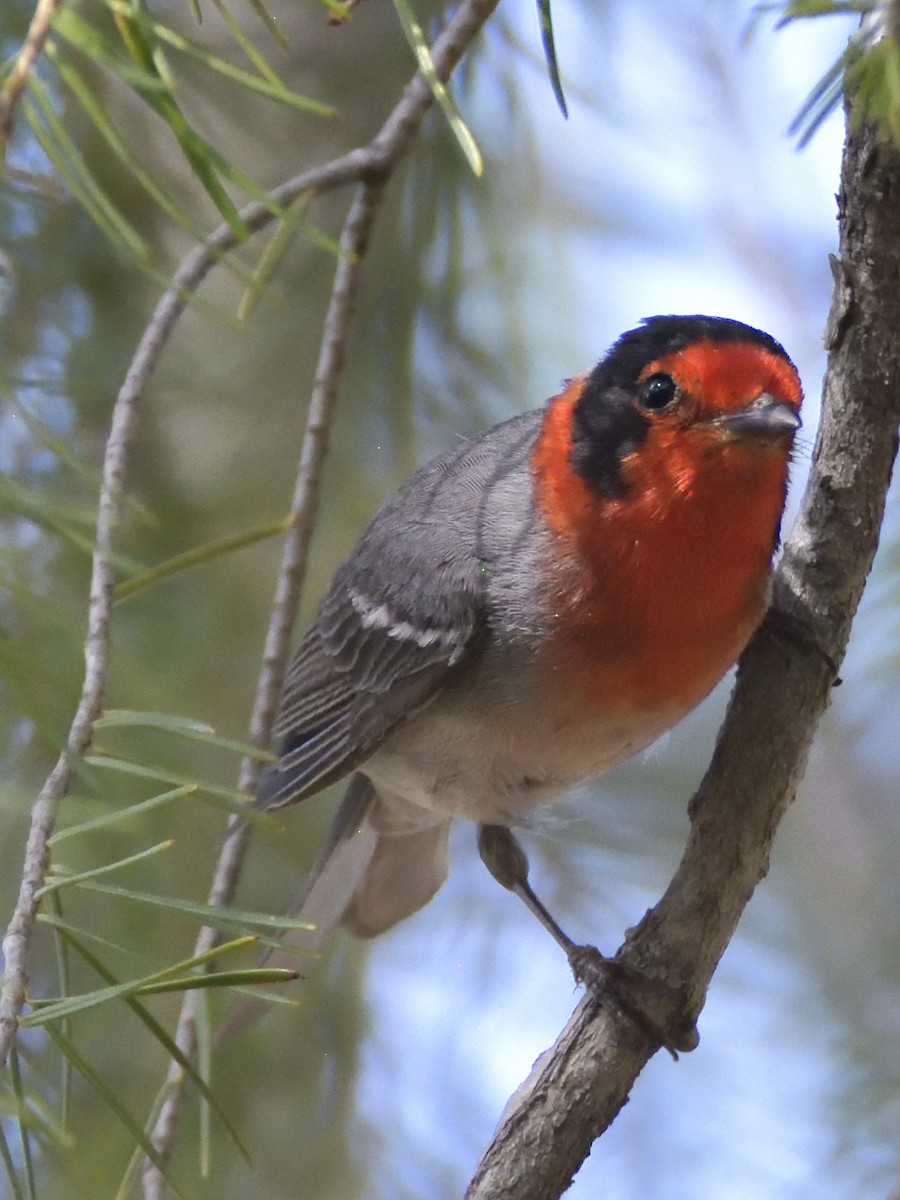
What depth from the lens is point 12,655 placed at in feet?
4.01

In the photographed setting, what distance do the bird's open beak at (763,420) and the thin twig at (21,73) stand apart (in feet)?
4.81

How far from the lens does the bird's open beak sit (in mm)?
2289

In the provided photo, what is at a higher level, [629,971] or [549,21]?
[549,21]

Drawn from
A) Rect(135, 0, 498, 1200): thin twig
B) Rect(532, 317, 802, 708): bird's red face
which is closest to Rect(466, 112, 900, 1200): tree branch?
Rect(532, 317, 802, 708): bird's red face

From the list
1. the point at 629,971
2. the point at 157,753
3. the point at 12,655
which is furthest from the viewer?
the point at 157,753

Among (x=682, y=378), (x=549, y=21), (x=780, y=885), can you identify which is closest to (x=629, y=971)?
(x=682, y=378)

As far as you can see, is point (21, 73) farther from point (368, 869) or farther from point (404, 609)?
point (368, 869)

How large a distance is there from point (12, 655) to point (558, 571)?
149 centimetres

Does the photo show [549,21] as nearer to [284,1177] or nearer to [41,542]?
[41,542]

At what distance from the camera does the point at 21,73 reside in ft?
3.55

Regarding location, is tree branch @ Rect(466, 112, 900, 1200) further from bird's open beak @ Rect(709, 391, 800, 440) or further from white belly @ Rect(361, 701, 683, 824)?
white belly @ Rect(361, 701, 683, 824)

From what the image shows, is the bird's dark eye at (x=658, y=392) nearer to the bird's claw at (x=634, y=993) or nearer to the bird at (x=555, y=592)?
the bird at (x=555, y=592)

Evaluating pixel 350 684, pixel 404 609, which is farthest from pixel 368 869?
pixel 404 609

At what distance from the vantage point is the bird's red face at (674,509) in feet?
7.80
